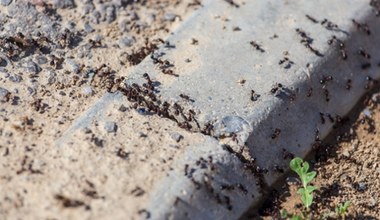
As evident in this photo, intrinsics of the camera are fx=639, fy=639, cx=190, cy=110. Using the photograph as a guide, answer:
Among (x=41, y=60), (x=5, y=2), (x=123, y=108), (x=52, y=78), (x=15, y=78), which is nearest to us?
(x=123, y=108)

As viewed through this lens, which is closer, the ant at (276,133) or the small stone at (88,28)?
the ant at (276,133)

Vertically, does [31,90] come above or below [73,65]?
below

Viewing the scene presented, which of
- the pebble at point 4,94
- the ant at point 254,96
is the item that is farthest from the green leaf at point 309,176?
the pebble at point 4,94

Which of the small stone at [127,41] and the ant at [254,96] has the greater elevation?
the ant at [254,96]

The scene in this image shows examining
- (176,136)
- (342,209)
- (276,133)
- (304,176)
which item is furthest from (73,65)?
(342,209)

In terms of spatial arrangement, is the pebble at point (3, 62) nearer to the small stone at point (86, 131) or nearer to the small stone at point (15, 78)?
the small stone at point (15, 78)

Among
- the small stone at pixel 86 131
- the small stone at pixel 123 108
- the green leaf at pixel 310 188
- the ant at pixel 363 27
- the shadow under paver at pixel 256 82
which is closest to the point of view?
the shadow under paver at pixel 256 82

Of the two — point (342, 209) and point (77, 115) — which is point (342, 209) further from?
point (77, 115)

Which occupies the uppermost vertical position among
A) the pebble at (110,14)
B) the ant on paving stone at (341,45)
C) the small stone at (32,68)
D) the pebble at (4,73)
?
the ant on paving stone at (341,45)

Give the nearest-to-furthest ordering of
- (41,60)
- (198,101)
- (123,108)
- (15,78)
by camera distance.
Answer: (123,108) < (198,101) < (15,78) < (41,60)
